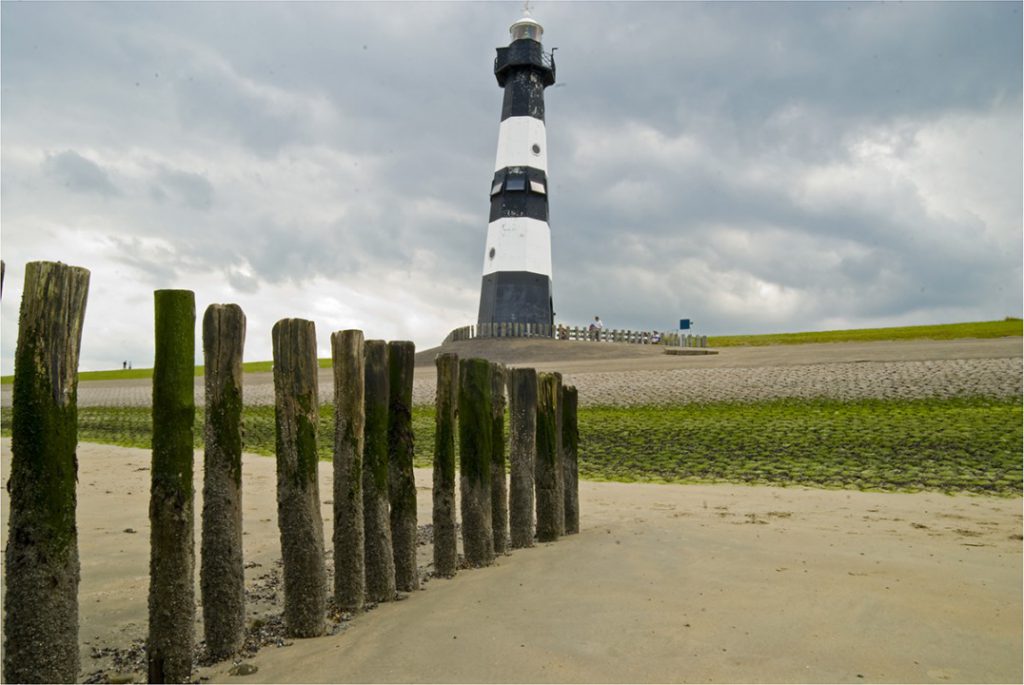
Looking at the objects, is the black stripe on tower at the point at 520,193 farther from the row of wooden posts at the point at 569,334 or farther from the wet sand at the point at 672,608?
the wet sand at the point at 672,608

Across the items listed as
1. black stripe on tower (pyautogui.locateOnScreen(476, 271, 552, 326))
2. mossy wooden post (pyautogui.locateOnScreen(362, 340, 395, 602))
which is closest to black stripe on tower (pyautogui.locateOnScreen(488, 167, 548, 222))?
black stripe on tower (pyautogui.locateOnScreen(476, 271, 552, 326))

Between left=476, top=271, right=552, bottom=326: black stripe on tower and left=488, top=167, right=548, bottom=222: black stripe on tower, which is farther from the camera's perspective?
left=476, top=271, right=552, bottom=326: black stripe on tower

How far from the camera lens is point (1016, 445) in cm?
1502

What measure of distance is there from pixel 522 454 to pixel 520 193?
112ft

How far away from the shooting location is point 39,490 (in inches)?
144

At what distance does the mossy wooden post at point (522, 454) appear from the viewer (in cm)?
747

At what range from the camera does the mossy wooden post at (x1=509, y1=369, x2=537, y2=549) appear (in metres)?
7.47

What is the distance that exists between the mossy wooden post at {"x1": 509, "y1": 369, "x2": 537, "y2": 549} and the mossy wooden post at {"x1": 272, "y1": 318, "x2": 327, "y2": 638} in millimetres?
2883

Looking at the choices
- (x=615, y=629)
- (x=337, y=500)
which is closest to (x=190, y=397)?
(x=337, y=500)

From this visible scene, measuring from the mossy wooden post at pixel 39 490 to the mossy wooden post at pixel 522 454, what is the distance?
168 inches

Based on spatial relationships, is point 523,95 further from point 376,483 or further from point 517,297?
point 376,483

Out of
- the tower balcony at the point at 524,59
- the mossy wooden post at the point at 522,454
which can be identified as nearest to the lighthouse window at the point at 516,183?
the tower balcony at the point at 524,59

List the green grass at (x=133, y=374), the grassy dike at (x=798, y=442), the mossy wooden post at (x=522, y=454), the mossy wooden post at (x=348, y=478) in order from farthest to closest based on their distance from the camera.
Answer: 1. the green grass at (x=133, y=374)
2. the grassy dike at (x=798, y=442)
3. the mossy wooden post at (x=522, y=454)
4. the mossy wooden post at (x=348, y=478)

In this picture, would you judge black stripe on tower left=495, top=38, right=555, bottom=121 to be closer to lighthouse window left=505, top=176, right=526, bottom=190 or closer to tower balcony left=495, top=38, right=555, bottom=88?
tower balcony left=495, top=38, right=555, bottom=88
